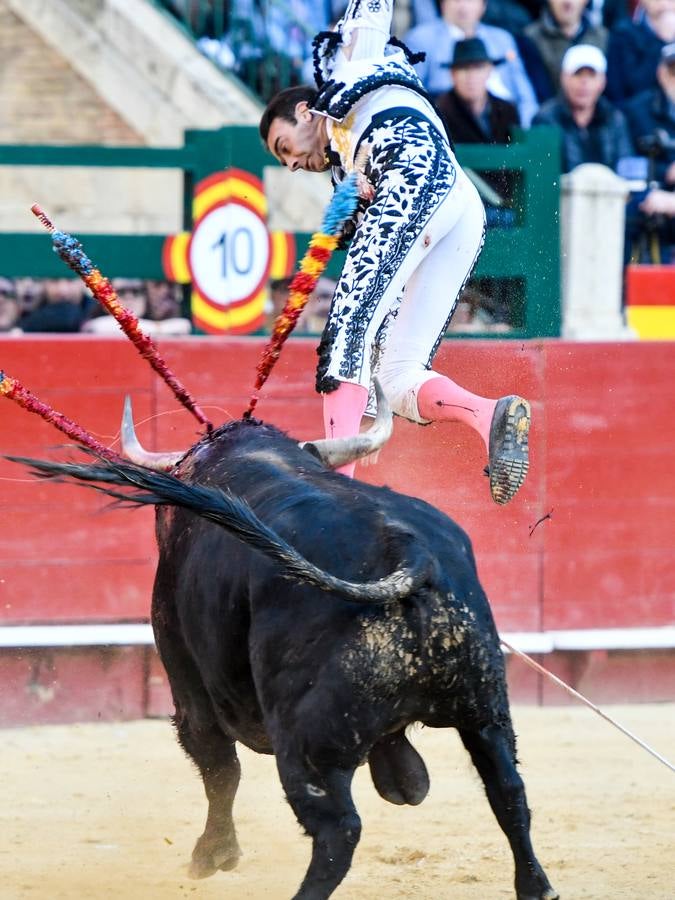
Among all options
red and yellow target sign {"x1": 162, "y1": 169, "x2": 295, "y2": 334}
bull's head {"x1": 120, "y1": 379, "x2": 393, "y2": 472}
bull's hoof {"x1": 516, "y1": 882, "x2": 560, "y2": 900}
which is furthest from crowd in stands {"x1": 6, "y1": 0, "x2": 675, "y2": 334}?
bull's hoof {"x1": 516, "y1": 882, "x2": 560, "y2": 900}

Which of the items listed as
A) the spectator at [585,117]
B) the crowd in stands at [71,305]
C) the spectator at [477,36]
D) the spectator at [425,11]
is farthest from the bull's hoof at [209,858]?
the spectator at [425,11]

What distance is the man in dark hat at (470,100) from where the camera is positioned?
23.9 ft

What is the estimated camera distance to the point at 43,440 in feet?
19.4

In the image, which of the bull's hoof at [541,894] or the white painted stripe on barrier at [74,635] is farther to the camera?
the white painted stripe on barrier at [74,635]

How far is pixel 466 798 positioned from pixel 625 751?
0.84 m

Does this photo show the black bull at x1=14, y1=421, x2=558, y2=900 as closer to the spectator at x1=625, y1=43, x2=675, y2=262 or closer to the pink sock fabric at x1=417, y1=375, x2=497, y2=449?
the pink sock fabric at x1=417, y1=375, x2=497, y2=449

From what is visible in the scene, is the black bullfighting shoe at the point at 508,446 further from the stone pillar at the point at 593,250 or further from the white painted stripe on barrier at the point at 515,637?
the stone pillar at the point at 593,250

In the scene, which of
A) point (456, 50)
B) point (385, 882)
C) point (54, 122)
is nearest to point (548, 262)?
point (456, 50)

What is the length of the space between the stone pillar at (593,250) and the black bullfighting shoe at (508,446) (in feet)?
9.06

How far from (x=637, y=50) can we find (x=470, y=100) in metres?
1.65

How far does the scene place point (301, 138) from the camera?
415cm

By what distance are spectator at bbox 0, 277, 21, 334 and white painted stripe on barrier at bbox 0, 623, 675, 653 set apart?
63.5 inches

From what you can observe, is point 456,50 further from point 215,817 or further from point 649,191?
point 215,817

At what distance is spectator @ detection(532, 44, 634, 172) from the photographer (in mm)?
7734
